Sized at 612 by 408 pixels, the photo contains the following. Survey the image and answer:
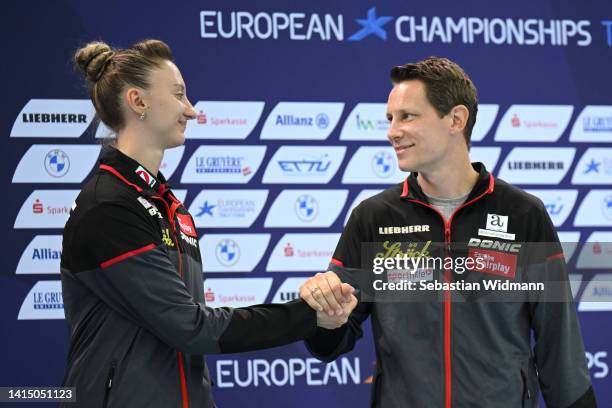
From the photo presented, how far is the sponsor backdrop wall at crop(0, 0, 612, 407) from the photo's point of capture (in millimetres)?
3949

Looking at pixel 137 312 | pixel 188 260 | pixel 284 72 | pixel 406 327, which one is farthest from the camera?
pixel 284 72

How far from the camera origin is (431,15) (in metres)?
4.42

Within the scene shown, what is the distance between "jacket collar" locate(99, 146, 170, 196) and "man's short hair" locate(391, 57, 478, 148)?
86cm

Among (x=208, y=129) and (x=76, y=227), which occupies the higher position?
(x=208, y=129)

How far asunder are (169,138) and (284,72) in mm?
2105

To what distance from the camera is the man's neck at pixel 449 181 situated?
8.06 feet

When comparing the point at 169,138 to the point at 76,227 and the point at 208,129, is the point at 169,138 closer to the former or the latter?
the point at 76,227

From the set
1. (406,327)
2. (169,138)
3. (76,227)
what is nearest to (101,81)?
(169,138)

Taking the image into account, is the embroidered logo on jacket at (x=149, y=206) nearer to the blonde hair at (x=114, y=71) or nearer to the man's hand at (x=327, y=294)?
the blonde hair at (x=114, y=71)

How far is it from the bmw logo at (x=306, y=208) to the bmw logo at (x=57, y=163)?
1.11 m

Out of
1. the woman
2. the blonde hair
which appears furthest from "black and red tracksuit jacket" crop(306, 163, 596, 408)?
the blonde hair

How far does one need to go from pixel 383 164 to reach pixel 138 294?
248cm

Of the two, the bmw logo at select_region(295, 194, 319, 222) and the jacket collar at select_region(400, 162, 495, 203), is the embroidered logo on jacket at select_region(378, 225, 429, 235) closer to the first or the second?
the jacket collar at select_region(400, 162, 495, 203)

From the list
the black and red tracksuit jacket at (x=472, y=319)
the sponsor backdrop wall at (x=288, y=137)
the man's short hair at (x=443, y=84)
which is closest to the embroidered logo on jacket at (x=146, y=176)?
the black and red tracksuit jacket at (x=472, y=319)
